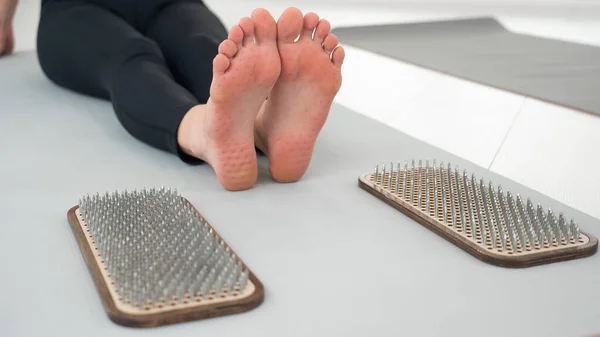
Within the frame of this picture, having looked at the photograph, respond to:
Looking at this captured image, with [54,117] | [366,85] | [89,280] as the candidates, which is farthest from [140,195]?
[366,85]

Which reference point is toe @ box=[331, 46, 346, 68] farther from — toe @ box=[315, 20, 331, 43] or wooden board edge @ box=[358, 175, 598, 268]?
wooden board edge @ box=[358, 175, 598, 268]

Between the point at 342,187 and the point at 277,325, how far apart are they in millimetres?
475

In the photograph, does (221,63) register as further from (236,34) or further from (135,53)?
(135,53)

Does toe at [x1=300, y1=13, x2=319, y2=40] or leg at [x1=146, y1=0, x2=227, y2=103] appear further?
leg at [x1=146, y1=0, x2=227, y2=103]

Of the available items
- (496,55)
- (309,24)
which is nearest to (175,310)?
(309,24)

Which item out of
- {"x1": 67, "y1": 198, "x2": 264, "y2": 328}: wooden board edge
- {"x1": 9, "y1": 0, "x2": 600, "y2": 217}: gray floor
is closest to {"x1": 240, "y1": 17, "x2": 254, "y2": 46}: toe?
{"x1": 67, "y1": 198, "x2": 264, "y2": 328}: wooden board edge

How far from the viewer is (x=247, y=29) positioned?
3.36ft

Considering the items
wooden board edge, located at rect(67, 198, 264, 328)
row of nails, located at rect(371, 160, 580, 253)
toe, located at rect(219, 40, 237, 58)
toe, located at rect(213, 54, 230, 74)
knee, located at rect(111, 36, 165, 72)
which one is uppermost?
toe, located at rect(219, 40, 237, 58)

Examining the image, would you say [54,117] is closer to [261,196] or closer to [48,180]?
[48,180]

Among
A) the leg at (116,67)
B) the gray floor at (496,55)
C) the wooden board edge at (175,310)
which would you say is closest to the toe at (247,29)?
the leg at (116,67)

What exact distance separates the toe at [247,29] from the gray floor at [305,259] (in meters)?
0.27

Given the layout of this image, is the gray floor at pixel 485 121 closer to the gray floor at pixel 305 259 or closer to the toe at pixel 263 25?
the gray floor at pixel 305 259

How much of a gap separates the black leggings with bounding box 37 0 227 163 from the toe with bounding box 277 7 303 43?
27cm

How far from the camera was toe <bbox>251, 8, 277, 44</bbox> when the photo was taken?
1029 millimetres
